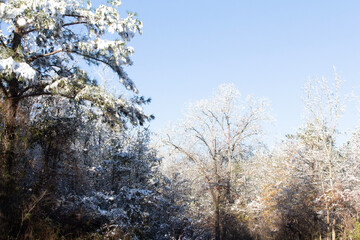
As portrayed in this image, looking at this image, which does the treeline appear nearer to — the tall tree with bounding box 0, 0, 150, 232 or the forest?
the forest

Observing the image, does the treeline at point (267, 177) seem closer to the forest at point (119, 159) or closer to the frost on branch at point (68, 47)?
the forest at point (119, 159)

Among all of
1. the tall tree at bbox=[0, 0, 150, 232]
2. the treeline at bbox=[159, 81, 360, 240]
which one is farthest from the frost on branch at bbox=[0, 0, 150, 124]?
the treeline at bbox=[159, 81, 360, 240]

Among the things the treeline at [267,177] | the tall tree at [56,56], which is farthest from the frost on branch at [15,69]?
the treeline at [267,177]

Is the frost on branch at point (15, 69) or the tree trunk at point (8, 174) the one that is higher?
the frost on branch at point (15, 69)

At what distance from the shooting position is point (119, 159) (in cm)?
1311

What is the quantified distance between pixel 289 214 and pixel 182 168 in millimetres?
8074

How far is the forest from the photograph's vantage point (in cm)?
782

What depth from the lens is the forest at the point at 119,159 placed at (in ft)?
25.6

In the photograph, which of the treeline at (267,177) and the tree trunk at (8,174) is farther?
the treeline at (267,177)

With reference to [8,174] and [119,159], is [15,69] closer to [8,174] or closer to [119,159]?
[8,174]

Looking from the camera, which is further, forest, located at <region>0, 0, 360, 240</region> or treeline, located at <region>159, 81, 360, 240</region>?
treeline, located at <region>159, 81, 360, 240</region>

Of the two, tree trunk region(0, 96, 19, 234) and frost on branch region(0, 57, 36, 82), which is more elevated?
frost on branch region(0, 57, 36, 82)

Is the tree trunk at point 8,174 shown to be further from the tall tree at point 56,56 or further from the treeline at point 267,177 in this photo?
the treeline at point 267,177

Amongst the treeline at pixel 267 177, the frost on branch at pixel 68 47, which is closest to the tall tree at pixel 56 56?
the frost on branch at pixel 68 47
